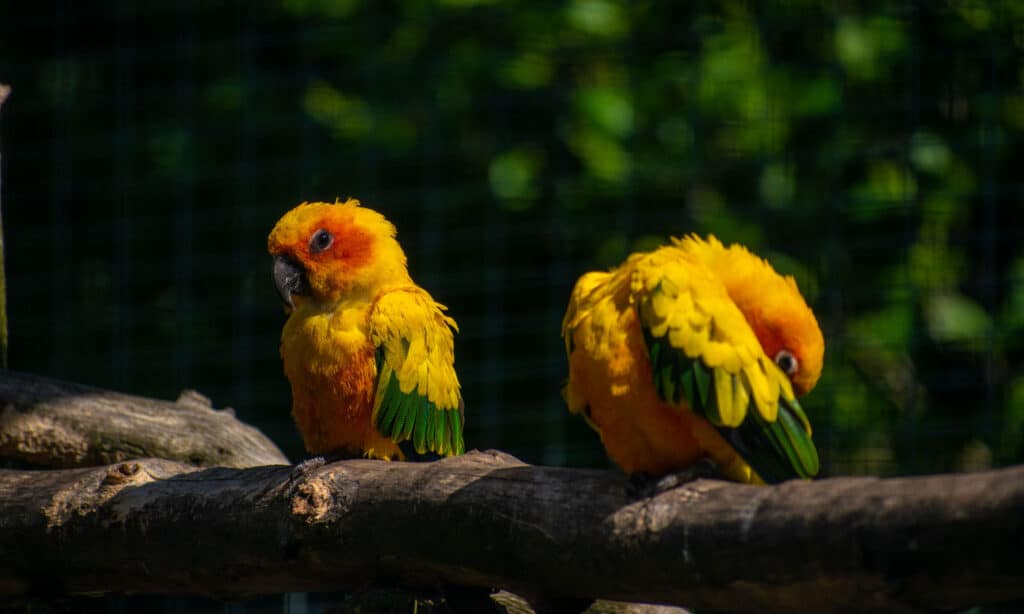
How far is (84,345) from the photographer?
640cm

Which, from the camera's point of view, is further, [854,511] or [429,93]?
[429,93]

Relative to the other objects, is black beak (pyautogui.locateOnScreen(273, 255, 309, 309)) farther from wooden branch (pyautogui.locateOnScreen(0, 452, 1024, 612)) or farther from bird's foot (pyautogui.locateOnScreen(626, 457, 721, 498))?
bird's foot (pyautogui.locateOnScreen(626, 457, 721, 498))

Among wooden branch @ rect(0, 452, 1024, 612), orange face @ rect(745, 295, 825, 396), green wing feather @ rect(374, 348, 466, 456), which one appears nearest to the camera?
wooden branch @ rect(0, 452, 1024, 612)

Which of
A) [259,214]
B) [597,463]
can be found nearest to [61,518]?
[597,463]

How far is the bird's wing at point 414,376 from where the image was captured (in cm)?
345

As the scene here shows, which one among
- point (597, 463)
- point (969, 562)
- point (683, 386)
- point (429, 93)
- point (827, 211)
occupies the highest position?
point (429, 93)

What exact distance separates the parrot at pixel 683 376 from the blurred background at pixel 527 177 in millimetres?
2670

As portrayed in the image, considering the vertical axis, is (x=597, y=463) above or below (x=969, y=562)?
below

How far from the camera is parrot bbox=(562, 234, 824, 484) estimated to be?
8.86 ft

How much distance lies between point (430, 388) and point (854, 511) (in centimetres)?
150

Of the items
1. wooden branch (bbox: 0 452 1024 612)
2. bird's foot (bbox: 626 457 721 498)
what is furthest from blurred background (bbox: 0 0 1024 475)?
bird's foot (bbox: 626 457 721 498)

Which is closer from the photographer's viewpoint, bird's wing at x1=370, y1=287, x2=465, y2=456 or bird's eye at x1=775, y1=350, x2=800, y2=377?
bird's eye at x1=775, y1=350, x2=800, y2=377

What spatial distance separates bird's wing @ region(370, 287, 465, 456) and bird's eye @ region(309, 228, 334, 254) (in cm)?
23

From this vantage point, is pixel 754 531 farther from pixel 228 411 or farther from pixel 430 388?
pixel 228 411
